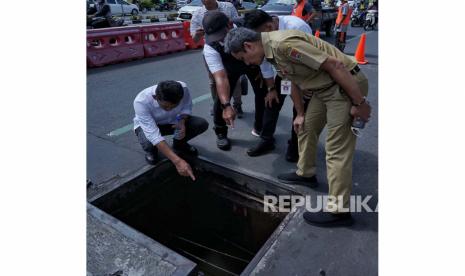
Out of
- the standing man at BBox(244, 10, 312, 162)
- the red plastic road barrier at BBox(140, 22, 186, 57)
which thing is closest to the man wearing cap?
the standing man at BBox(244, 10, 312, 162)

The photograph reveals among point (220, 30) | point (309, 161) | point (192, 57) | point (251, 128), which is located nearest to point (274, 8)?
point (192, 57)

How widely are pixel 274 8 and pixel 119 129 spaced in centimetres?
767

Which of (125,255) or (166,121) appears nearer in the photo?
(125,255)

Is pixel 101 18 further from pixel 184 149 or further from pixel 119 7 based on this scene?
pixel 119 7

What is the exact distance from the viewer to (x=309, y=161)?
2510mm

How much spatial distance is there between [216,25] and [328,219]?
1.79 metres

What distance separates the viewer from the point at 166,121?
3.03m

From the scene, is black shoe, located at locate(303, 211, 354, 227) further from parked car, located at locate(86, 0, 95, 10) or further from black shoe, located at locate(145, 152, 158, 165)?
parked car, located at locate(86, 0, 95, 10)

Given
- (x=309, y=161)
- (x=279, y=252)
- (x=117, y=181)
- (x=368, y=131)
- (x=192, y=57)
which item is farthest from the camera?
(x=192, y=57)

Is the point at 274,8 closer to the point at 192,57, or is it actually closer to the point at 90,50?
the point at 192,57

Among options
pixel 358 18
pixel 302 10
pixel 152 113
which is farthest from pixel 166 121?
pixel 358 18

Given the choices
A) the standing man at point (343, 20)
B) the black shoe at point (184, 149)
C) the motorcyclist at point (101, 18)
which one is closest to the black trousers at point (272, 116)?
the black shoe at point (184, 149)

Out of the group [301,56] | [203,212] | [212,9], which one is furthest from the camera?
[212,9]

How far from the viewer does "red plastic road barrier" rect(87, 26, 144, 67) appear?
21.8 feet
